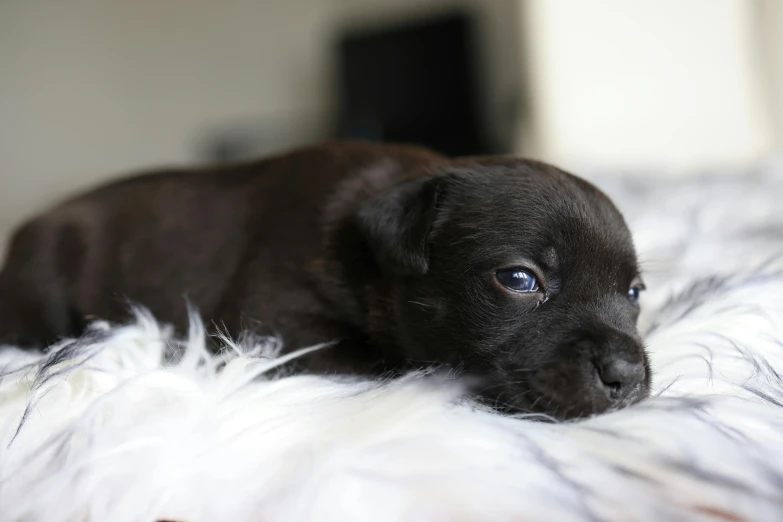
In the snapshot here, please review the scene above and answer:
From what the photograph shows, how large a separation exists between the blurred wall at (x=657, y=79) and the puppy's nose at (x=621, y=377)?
2.64 meters

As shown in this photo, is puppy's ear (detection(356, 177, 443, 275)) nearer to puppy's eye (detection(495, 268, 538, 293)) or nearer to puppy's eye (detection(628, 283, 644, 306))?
puppy's eye (detection(495, 268, 538, 293))

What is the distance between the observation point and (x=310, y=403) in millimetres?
836

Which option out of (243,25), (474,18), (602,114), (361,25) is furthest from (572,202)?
(243,25)

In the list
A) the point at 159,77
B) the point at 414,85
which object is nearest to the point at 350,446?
the point at 414,85

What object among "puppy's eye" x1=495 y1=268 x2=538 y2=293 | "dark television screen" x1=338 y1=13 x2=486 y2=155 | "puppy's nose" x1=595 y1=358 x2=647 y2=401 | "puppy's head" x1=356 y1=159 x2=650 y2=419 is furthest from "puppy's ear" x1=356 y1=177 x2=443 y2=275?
"dark television screen" x1=338 y1=13 x2=486 y2=155

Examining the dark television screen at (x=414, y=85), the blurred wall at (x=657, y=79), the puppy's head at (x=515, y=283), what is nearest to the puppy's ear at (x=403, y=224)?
the puppy's head at (x=515, y=283)

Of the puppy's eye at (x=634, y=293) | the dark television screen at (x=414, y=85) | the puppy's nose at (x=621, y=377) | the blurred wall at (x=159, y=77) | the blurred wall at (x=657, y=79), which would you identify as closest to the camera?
the puppy's nose at (x=621, y=377)

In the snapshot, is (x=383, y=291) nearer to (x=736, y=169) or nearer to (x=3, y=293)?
(x=3, y=293)

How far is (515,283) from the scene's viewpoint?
1.00 metres

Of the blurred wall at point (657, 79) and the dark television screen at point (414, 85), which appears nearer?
the blurred wall at point (657, 79)

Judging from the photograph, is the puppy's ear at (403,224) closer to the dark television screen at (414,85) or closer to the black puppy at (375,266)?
the black puppy at (375,266)

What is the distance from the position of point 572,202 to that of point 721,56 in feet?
10.4

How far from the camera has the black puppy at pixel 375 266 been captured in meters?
0.97

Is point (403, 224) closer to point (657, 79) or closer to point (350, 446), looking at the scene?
point (350, 446)
